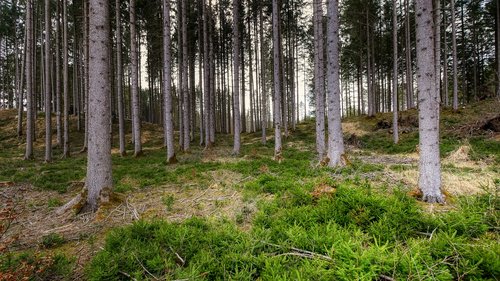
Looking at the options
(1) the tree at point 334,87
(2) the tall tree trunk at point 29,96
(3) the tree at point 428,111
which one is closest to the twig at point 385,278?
(3) the tree at point 428,111

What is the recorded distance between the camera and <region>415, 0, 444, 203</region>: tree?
448cm

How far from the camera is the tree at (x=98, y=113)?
17.3 ft

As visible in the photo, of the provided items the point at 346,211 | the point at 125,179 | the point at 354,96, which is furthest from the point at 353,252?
the point at 354,96

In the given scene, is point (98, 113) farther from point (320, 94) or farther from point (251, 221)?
point (320, 94)

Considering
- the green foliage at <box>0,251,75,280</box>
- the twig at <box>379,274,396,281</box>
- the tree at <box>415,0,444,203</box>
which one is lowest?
the green foliage at <box>0,251,75,280</box>

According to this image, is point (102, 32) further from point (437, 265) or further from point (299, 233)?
point (437, 265)

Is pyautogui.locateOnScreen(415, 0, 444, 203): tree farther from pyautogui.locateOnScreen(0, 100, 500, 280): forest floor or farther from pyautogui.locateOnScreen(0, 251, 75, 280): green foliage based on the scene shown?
pyautogui.locateOnScreen(0, 251, 75, 280): green foliage

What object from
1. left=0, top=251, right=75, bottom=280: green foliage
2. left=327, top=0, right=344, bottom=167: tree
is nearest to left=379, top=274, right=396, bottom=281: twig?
left=0, top=251, right=75, bottom=280: green foliage

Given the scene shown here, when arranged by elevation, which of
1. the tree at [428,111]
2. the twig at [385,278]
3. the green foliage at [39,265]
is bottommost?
the green foliage at [39,265]

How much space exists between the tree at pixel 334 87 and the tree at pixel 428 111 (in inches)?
123

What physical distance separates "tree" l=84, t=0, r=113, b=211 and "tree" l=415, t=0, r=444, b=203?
20.7 feet

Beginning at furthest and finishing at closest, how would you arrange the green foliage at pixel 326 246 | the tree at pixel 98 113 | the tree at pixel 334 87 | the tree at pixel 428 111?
the tree at pixel 334 87, the tree at pixel 98 113, the tree at pixel 428 111, the green foliage at pixel 326 246

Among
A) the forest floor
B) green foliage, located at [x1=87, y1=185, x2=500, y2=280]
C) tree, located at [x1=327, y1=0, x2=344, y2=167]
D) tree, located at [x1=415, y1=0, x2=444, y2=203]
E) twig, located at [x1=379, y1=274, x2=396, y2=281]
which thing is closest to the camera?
twig, located at [x1=379, y1=274, x2=396, y2=281]

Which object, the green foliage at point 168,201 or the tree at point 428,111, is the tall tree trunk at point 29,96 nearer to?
the green foliage at point 168,201
